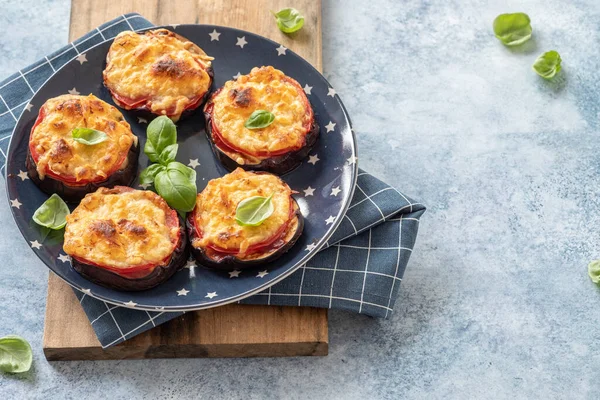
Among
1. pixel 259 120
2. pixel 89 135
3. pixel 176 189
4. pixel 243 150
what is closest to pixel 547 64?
pixel 259 120

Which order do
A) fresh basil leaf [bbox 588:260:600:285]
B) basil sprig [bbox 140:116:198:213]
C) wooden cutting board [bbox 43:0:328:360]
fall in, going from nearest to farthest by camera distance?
basil sprig [bbox 140:116:198:213] → wooden cutting board [bbox 43:0:328:360] → fresh basil leaf [bbox 588:260:600:285]

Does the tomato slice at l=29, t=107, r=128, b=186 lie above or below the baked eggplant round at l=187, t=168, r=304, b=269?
above

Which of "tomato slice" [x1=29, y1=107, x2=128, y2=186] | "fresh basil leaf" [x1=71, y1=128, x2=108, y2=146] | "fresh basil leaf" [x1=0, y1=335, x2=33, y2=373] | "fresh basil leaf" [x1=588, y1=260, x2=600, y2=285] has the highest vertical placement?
"fresh basil leaf" [x1=71, y1=128, x2=108, y2=146]

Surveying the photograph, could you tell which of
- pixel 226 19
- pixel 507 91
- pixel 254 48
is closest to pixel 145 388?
pixel 254 48

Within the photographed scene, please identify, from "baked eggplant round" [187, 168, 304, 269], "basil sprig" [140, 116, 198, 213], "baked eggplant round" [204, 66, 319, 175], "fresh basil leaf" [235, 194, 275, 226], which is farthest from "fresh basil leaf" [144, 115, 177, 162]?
"fresh basil leaf" [235, 194, 275, 226]

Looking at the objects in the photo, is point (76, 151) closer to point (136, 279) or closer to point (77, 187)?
point (77, 187)

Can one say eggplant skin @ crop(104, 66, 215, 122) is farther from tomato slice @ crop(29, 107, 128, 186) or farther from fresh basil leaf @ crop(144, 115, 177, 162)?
tomato slice @ crop(29, 107, 128, 186)

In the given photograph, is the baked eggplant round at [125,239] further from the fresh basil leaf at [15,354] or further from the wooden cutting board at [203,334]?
the fresh basil leaf at [15,354]
